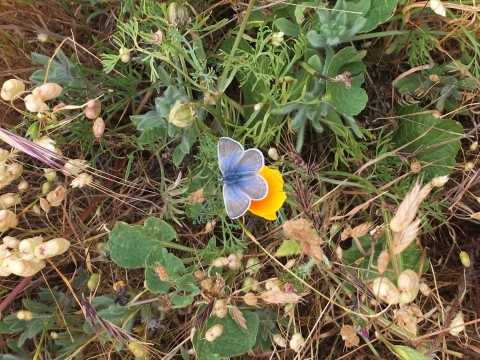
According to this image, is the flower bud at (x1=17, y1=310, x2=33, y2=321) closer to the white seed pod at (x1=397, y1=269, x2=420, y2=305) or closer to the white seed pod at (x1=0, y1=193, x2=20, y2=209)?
the white seed pod at (x1=0, y1=193, x2=20, y2=209)

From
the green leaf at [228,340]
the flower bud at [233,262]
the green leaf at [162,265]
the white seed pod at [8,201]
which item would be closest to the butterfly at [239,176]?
the flower bud at [233,262]

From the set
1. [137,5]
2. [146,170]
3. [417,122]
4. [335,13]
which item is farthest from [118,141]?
[417,122]

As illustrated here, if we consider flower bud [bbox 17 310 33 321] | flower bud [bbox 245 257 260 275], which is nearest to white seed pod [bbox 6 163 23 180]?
flower bud [bbox 17 310 33 321]

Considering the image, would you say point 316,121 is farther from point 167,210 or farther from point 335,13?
point 167,210

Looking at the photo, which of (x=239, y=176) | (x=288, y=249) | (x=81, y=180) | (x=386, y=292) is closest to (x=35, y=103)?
(x=81, y=180)

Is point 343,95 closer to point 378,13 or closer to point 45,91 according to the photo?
point 378,13

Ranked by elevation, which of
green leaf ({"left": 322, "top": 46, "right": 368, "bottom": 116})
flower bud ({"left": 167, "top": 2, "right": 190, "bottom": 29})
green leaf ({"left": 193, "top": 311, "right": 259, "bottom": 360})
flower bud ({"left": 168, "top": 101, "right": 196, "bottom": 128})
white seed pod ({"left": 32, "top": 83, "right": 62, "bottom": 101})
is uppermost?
flower bud ({"left": 167, "top": 2, "right": 190, "bottom": 29})

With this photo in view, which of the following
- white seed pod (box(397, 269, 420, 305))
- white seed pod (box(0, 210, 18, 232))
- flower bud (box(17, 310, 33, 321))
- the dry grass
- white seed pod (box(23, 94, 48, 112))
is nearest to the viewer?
white seed pod (box(397, 269, 420, 305))
